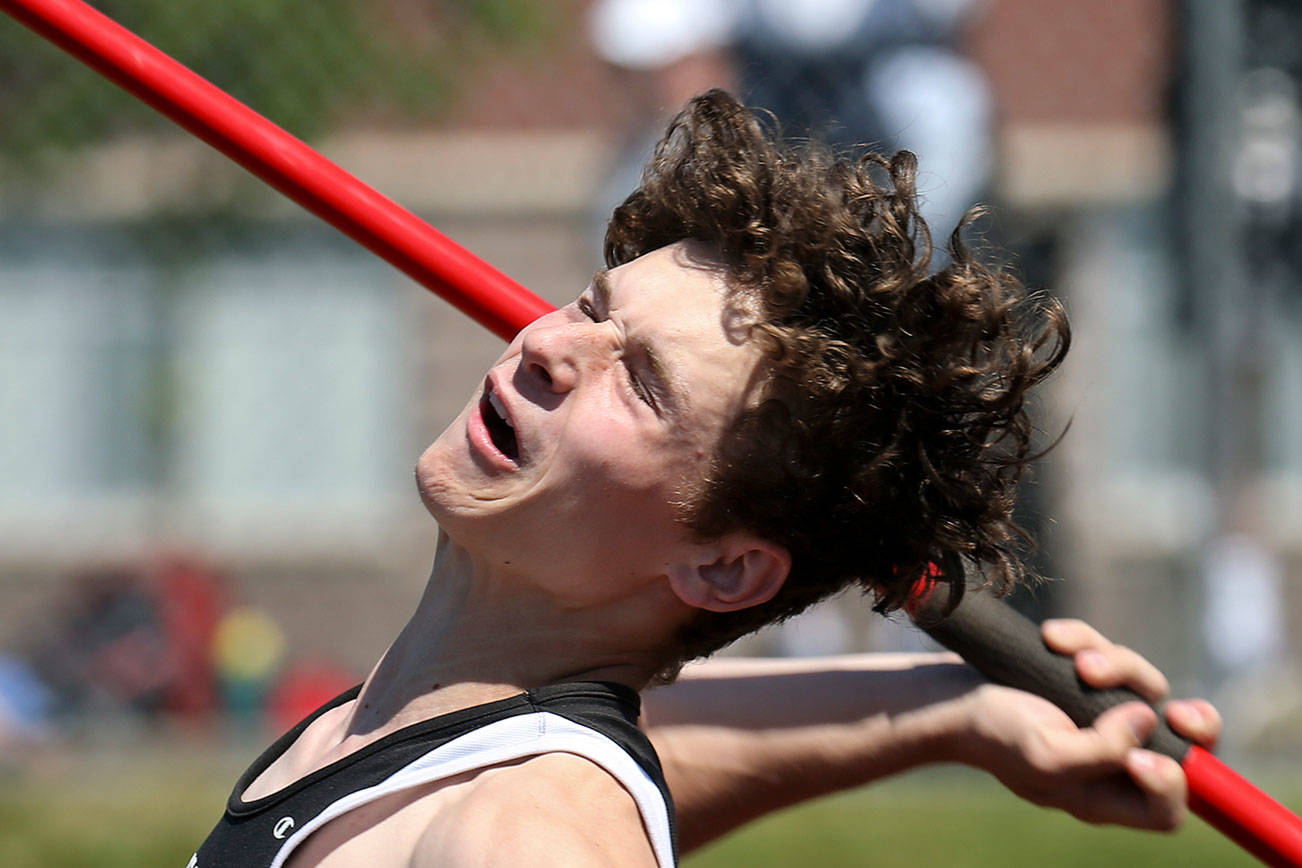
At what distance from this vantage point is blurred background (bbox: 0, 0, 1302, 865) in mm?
3893

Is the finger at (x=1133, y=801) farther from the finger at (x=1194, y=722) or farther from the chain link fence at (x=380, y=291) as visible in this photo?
the chain link fence at (x=380, y=291)

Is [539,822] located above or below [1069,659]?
below

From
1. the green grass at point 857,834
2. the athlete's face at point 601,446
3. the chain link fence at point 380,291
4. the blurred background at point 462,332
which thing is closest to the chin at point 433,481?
the athlete's face at point 601,446

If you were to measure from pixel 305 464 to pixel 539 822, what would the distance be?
7.71 meters

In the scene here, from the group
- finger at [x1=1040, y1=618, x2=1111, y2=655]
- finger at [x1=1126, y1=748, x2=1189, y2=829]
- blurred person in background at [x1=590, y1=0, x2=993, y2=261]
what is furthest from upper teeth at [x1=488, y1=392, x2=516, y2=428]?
blurred person in background at [x1=590, y1=0, x2=993, y2=261]

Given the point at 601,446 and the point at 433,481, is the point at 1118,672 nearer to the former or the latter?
the point at 601,446

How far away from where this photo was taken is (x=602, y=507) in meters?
1.49

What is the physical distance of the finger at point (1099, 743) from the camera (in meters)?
1.59

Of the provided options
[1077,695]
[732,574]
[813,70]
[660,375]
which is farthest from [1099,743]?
[813,70]

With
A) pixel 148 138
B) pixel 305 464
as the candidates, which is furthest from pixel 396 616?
pixel 148 138

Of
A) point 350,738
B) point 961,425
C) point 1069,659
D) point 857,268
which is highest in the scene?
point 857,268

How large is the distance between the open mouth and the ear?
0.20 metres

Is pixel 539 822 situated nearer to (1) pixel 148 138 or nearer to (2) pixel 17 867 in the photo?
(2) pixel 17 867

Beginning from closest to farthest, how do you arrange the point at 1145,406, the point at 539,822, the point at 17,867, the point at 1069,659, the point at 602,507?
the point at 539,822 → the point at 602,507 → the point at 1069,659 → the point at 17,867 → the point at 1145,406
